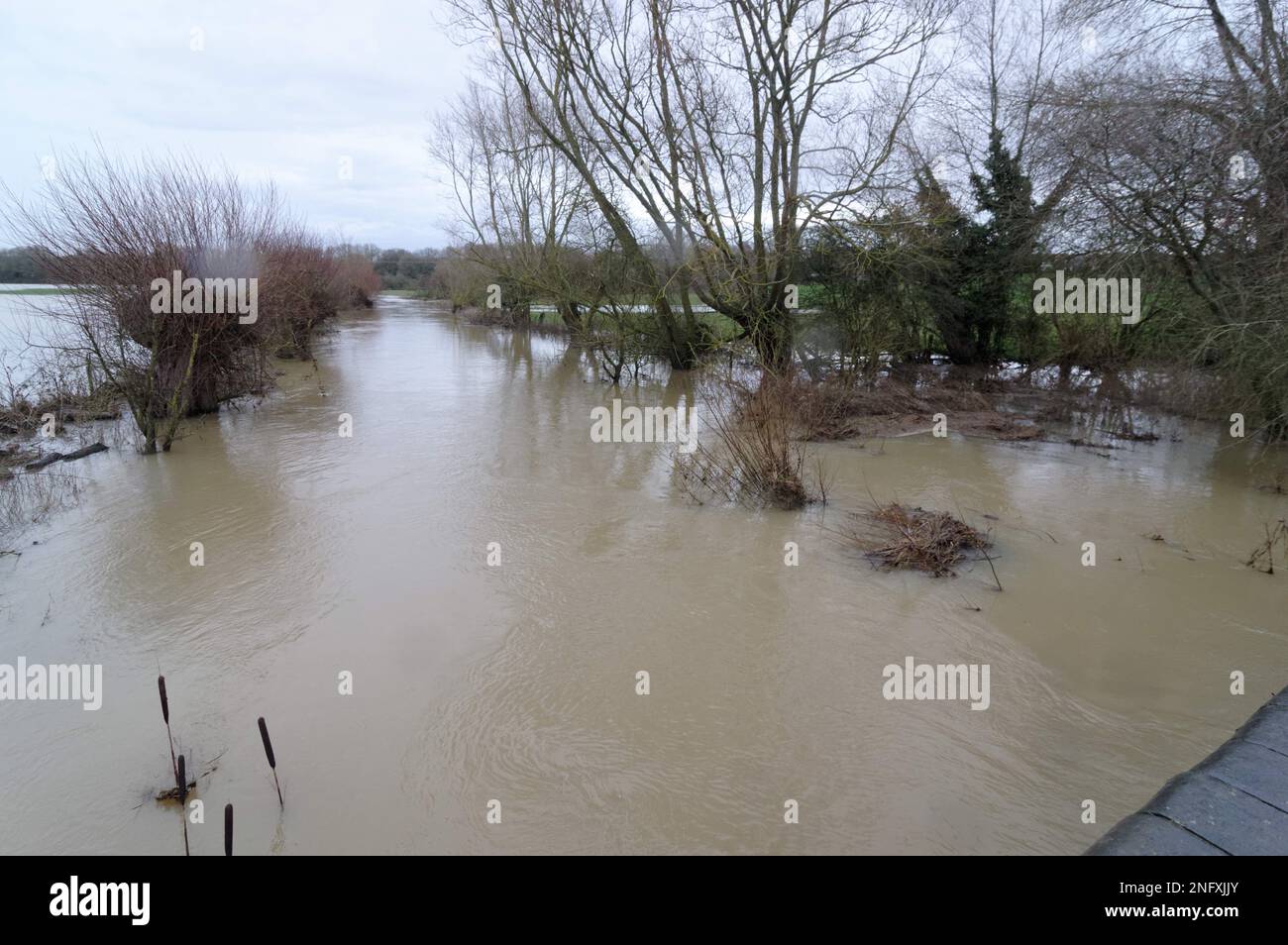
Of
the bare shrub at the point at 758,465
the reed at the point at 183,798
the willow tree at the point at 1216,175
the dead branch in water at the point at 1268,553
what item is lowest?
the reed at the point at 183,798

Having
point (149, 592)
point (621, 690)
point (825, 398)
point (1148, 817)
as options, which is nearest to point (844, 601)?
point (621, 690)

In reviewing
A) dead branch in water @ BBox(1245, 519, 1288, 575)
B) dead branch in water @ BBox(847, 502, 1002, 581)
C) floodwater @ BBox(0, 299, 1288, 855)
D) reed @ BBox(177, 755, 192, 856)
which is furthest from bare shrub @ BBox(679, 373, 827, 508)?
reed @ BBox(177, 755, 192, 856)

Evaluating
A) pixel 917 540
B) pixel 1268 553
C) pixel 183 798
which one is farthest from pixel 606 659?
pixel 1268 553

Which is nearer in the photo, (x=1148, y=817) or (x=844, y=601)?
(x=1148, y=817)

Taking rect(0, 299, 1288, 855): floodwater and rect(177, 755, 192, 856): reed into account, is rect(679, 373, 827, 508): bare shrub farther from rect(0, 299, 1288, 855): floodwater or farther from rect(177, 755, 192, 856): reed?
rect(177, 755, 192, 856): reed

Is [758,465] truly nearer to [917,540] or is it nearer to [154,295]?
[917,540]

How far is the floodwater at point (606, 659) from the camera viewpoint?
3.70m

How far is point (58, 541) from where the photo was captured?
23.8ft

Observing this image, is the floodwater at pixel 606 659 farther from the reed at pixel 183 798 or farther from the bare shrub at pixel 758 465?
the bare shrub at pixel 758 465

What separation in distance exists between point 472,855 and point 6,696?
11.7 feet

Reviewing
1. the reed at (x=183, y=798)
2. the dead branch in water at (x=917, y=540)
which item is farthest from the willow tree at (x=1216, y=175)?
the reed at (x=183, y=798)

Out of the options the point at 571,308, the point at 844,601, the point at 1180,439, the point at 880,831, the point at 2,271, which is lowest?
the point at 880,831

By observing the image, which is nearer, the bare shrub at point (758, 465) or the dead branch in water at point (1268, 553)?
the dead branch in water at point (1268, 553)
